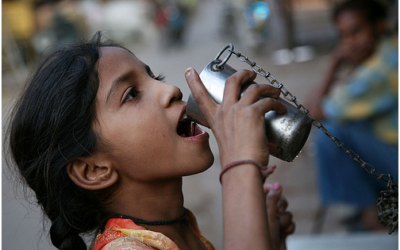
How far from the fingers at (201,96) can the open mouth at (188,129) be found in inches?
8.5

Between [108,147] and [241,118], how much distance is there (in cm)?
40

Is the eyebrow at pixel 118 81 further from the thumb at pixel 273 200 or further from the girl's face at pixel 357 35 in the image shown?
the girl's face at pixel 357 35

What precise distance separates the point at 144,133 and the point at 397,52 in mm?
1828

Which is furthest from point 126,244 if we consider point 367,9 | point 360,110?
point 367,9

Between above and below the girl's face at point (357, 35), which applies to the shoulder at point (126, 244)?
below

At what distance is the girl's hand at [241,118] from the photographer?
0.91 meters

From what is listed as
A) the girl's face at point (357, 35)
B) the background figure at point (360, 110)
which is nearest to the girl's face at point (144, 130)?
the background figure at point (360, 110)

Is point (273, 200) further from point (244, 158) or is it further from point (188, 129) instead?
point (244, 158)

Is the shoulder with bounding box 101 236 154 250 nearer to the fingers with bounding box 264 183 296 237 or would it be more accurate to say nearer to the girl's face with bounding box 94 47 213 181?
the girl's face with bounding box 94 47 213 181

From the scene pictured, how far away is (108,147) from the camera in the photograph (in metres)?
1.16

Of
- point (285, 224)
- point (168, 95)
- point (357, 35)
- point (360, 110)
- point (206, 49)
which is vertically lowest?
point (285, 224)

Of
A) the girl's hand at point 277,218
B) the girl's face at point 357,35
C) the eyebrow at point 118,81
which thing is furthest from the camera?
the girl's face at point 357,35

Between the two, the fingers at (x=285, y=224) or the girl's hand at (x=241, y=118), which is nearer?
the girl's hand at (x=241, y=118)

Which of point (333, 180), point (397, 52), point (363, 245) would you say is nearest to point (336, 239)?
point (363, 245)
